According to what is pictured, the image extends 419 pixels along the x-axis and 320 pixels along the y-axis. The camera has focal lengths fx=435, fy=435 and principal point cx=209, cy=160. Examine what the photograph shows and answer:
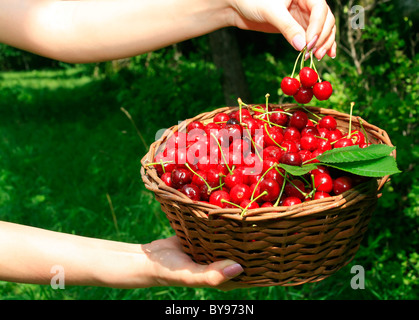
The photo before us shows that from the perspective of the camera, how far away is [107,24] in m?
1.85

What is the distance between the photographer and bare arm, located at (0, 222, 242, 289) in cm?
157

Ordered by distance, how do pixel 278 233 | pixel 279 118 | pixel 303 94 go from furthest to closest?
1. pixel 279 118
2. pixel 303 94
3. pixel 278 233

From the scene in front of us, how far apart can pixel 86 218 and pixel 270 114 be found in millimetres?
1973

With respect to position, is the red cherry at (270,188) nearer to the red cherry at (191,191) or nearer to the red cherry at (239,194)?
the red cherry at (239,194)

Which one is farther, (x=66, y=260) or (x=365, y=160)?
(x=66, y=260)

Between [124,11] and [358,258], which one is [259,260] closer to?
[124,11]

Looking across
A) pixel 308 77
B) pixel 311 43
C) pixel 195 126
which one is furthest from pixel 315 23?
pixel 195 126

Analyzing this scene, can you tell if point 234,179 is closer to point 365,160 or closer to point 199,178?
point 199,178

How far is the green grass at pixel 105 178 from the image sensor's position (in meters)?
2.52

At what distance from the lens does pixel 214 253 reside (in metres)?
1.37

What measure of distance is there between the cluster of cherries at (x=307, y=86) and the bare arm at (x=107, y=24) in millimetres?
243

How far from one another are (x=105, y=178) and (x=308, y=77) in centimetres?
258
